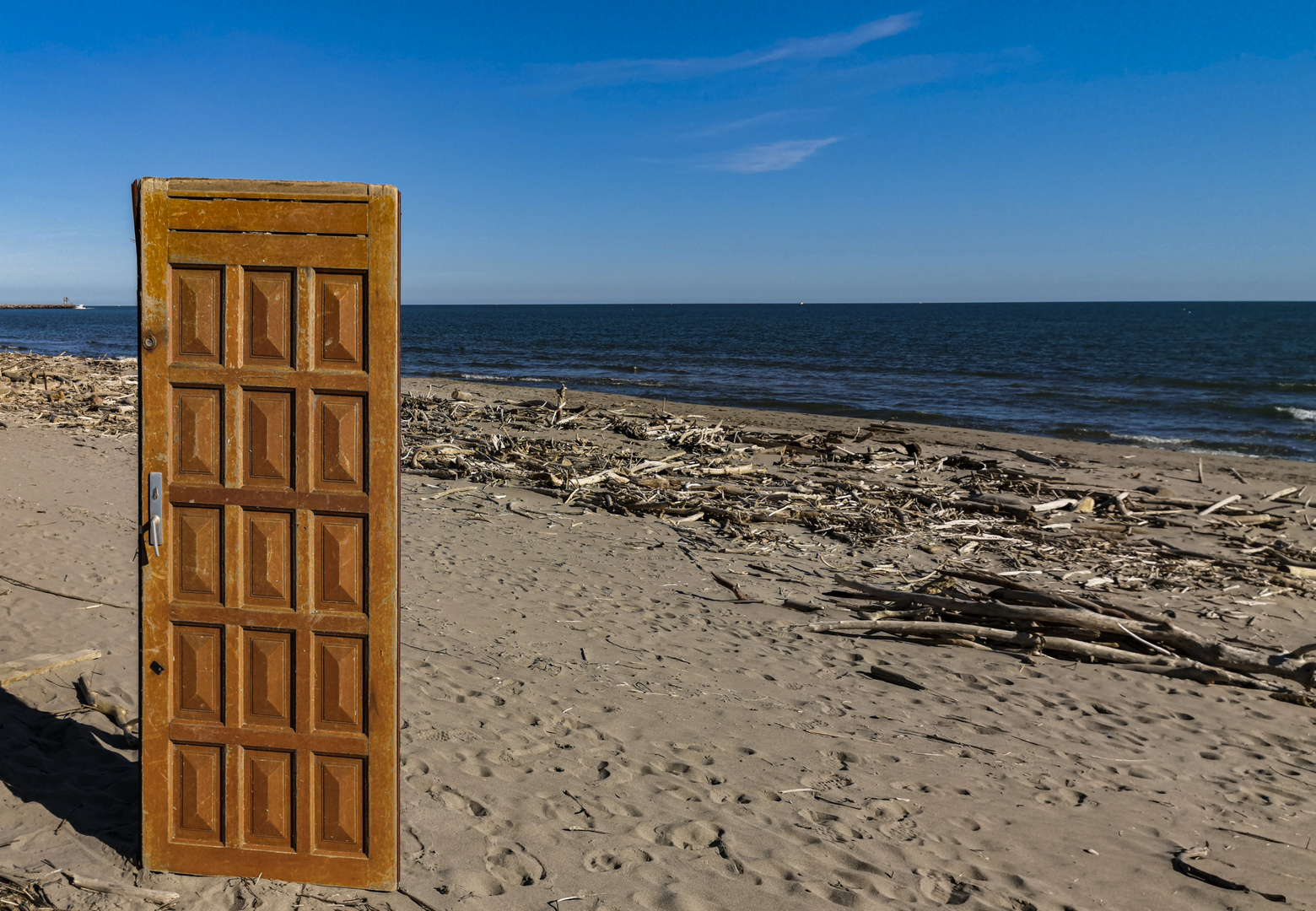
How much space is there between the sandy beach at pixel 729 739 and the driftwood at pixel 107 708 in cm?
5

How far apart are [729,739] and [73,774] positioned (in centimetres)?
332

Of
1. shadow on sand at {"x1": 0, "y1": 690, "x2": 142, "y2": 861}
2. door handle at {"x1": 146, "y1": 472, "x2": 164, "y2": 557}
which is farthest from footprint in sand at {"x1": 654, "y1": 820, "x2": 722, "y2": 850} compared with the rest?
door handle at {"x1": 146, "y1": 472, "x2": 164, "y2": 557}

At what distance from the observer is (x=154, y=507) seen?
276cm

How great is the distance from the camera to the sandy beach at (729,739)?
11.0ft

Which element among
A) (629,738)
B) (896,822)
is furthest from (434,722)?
(896,822)

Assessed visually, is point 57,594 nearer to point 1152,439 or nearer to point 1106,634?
point 1106,634

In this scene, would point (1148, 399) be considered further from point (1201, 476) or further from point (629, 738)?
point (629, 738)

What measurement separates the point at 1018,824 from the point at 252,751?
355 centimetres

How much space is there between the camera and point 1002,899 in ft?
11.0

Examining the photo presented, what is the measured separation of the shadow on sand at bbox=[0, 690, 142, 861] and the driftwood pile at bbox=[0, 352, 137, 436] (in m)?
12.4

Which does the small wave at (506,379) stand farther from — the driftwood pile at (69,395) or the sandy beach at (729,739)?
the sandy beach at (729,739)

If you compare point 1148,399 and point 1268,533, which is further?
point 1148,399

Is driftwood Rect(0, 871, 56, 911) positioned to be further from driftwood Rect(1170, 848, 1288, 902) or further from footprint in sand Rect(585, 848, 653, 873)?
driftwood Rect(1170, 848, 1288, 902)

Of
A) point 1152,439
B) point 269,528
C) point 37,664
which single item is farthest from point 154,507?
point 1152,439
